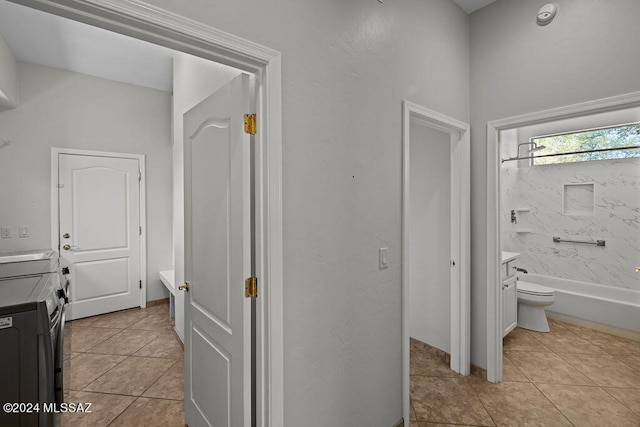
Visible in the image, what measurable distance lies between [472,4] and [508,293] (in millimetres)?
2620

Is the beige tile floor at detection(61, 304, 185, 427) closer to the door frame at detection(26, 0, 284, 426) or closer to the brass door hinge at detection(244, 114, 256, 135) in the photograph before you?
the door frame at detection(26, 0, 284, 426)

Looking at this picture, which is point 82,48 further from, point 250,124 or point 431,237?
point 431,237

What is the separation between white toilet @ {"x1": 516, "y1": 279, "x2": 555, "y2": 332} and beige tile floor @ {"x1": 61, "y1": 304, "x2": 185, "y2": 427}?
139 inches

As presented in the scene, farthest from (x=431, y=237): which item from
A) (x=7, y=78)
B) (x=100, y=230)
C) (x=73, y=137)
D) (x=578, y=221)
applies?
(x=7, y=78)

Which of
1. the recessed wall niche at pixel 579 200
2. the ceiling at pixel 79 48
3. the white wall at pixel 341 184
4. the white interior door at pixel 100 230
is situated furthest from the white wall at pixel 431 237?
the white interior door at pixel 100 230

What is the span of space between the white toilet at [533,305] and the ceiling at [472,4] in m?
2.89

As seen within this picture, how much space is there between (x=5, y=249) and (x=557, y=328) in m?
6.25

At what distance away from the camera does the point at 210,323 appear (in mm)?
1585

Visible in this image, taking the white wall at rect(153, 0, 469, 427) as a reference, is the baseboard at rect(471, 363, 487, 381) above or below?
below

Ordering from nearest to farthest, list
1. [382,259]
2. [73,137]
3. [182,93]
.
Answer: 1. [382,259]
2. [182,93]
3. [73,137]

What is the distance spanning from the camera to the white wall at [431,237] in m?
2.73

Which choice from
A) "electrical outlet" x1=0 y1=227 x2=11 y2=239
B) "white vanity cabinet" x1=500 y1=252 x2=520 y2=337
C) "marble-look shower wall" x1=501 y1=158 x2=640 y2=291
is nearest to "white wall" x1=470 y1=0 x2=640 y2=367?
"white vanity cabinet" x1=500 y1=252 x2=520 y2=337

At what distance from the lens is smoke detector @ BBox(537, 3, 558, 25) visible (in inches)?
79.5

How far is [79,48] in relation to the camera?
3.10 m
